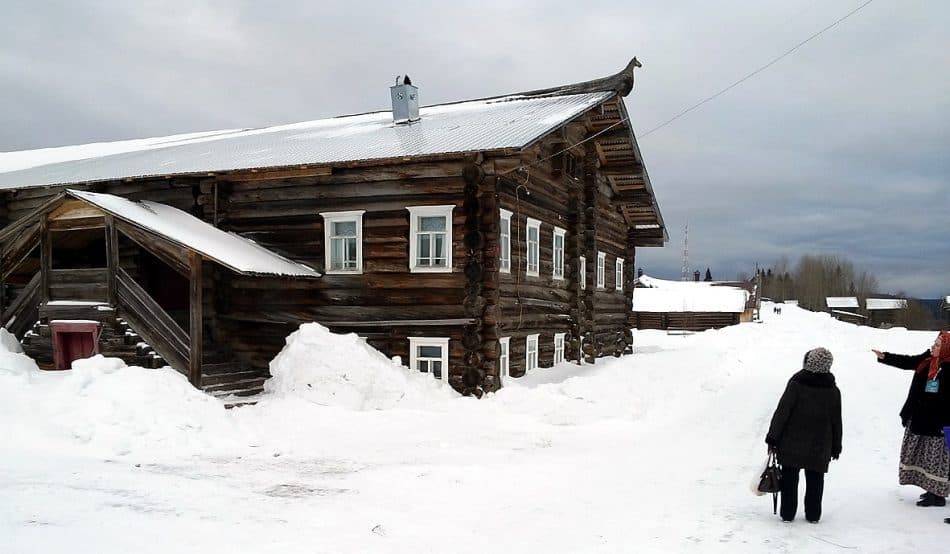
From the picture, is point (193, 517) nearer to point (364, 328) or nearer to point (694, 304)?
point (364, 328)

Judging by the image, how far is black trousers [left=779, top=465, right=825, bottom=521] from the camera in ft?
22.0

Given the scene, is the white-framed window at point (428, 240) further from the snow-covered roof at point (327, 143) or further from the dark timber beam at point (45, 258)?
the dark timber beam at point (45, 258)

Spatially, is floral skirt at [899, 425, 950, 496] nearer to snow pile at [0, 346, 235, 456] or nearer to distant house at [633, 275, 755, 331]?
snow pile at [0, 346, 235, 456]

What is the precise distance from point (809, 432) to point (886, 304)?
103632mm

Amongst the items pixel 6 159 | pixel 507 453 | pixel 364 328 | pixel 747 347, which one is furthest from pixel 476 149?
pixel 6 159

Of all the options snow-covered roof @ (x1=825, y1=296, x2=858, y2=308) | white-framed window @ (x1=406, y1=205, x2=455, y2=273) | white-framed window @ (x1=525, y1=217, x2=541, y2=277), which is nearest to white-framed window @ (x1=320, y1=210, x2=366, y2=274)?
white-framed window @ (x1=406, y1=205, x2=455, y2=273)

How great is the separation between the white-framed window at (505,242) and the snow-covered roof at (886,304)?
9005 cm

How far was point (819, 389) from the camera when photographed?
6.70 metres

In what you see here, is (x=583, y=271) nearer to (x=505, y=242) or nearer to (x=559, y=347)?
(x=559, y=347)

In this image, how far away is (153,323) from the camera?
1455cm

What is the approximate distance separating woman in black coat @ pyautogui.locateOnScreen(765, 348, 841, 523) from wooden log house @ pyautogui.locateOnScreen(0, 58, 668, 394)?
8204 mm

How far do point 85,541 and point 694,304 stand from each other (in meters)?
52.9

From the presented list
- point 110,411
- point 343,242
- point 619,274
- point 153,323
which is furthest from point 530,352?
point 619,274

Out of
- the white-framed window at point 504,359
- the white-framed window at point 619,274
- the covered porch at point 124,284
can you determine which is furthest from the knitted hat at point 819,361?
the white-framed window at point 619,274
